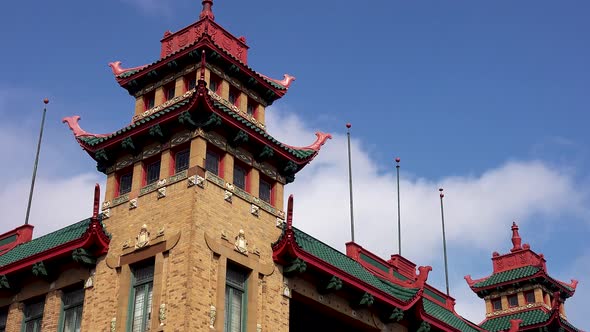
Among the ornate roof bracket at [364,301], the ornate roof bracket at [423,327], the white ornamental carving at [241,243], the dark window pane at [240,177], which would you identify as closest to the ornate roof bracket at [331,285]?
the ornate roof bracket at [364,301]

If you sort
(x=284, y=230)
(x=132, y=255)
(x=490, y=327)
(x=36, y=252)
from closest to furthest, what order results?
(x=132, y=255) → (x=284, y=230) → (x=36, y=252) → (x=490, y=327)

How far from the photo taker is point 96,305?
35.2 m

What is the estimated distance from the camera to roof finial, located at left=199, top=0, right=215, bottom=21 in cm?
4263

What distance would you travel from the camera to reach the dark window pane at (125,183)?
38.0m

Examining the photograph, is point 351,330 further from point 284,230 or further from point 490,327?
point 490,327

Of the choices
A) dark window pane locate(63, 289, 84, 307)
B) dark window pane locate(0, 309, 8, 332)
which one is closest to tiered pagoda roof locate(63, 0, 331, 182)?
dark window pane locate(63, 289, 84, 307)

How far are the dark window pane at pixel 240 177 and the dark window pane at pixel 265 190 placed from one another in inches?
39.0

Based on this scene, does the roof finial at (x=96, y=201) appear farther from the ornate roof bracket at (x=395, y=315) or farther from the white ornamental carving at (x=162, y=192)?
the ornate roof bracket at (x=395, y=315)

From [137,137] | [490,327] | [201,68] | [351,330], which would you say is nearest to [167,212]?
[137,137]

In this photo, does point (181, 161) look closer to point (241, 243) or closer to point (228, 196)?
point (228, 196)

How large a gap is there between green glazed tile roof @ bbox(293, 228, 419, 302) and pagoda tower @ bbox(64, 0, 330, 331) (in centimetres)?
255

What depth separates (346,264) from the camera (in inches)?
1702

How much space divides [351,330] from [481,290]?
2299 centimetres

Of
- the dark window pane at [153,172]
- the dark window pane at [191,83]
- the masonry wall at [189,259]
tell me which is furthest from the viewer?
the dark window pane at [191,83]
